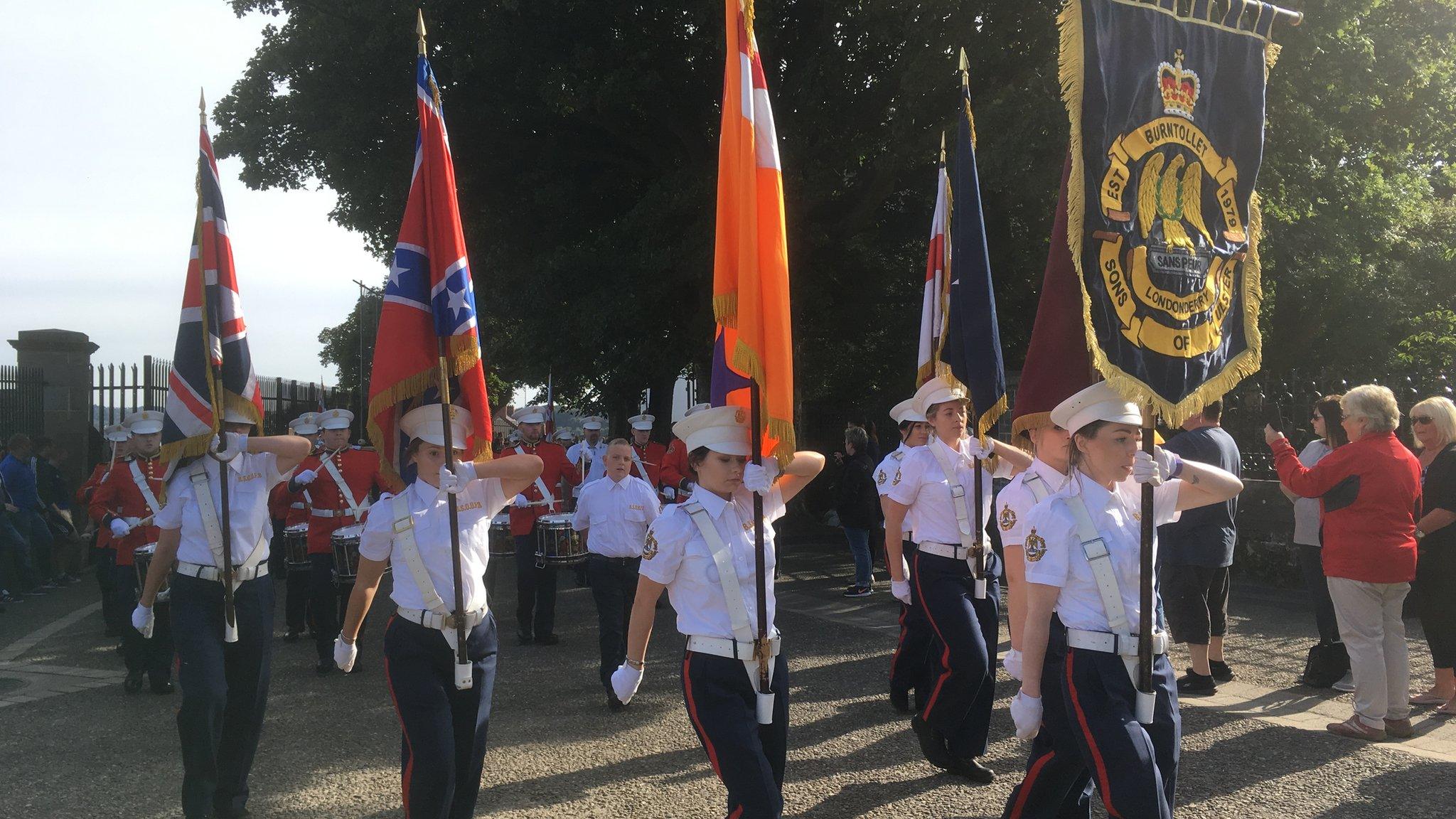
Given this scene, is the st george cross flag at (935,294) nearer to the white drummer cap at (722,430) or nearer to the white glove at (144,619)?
the white drummer cap at (722,430)

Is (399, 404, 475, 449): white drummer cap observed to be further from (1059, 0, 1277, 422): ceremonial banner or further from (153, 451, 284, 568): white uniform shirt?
(1059, 0, 1277, 422): ceremonial banner

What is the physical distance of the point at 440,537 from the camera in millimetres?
4574

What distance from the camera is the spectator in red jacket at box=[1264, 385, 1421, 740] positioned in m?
6.65

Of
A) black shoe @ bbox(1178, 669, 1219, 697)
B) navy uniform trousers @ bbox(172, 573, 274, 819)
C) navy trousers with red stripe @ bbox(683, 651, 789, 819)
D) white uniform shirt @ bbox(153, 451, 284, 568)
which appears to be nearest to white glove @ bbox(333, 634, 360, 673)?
navy uniform trousers @ bbox(172, 573, 274, 819)

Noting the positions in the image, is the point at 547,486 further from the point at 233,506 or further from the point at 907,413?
the point at 233,506

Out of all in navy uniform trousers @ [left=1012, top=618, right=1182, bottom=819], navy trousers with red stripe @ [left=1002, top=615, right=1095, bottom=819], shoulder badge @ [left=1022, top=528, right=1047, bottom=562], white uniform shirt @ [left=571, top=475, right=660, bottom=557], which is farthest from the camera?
white uniform shirt @ [left=571, top=475, right=660, bottom=557]

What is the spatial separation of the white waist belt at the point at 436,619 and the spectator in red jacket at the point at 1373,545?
471cm

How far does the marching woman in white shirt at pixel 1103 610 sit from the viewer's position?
3586mm

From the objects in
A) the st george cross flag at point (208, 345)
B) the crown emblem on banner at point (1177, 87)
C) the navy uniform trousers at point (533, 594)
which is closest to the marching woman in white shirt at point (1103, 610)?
the crown emblem on banner at point (1177, 87)

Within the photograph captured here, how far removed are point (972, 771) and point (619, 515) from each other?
3.46 m

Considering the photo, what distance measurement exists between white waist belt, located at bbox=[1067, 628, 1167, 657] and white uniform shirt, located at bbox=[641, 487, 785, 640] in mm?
1083

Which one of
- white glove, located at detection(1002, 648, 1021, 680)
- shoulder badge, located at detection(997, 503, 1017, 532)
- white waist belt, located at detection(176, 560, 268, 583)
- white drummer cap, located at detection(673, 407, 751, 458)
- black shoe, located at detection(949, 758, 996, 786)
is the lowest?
black shoe, located at detection(949, 758, 996, 786)

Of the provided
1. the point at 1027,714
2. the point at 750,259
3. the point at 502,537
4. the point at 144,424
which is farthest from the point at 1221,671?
the point at 144,424

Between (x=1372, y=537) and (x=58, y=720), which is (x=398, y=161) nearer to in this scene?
(x=58, y=720)
